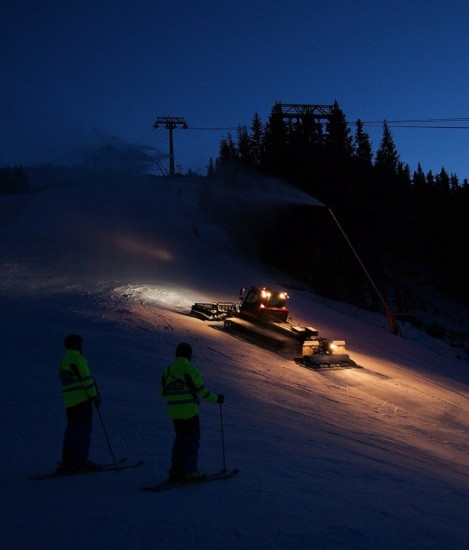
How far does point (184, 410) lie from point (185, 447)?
0.46 metres

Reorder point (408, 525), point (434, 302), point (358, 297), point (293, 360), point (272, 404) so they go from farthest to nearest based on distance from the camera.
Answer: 1. point (434, 302)
2. point (358, 297)
3. point (293, 360)
4. point (272, 404)
5. point (408, 525)

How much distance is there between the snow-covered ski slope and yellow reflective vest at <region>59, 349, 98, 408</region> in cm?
103

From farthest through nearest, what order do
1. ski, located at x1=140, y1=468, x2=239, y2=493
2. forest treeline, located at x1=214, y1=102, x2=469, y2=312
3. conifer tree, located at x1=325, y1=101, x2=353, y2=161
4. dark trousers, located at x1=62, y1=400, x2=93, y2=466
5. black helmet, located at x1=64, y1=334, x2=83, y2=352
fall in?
1. conifer tree, located at x1=325, y1=101, x2=353, y2=161
2. forest treeline, located at x1=214, y1=102, x2=469, y2=312
3. black helmet, located at x1=64, y1=334, x2=83, y2=352
4. dark trousers, located at x1=62, y1=400, x2=93, y2=466
5. ski, located at x1=140, y1=468, x2=239, y2=493

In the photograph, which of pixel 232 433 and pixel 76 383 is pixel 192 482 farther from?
pixel 232 433

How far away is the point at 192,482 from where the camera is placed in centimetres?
659

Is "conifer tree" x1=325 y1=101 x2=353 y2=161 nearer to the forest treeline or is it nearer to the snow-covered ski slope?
the forest treeline

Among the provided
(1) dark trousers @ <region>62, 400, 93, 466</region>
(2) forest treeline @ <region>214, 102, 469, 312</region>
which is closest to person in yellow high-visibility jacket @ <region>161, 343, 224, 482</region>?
(1) dark trousers @ <region>62, 400, 93, 466</region>

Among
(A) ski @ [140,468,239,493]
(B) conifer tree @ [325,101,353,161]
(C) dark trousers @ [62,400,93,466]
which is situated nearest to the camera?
(A) ski @ [140,468,239,493]

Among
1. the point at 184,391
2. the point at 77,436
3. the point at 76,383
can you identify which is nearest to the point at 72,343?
the point at 76,383

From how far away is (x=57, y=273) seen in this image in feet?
93.4

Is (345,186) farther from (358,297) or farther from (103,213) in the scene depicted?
(103,213)

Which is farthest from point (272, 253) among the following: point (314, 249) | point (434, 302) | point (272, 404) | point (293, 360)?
point (272, 404)

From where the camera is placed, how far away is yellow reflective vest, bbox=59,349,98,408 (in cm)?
698

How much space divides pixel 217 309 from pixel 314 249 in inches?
775
